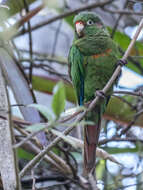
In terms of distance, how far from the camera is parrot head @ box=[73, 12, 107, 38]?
188cm

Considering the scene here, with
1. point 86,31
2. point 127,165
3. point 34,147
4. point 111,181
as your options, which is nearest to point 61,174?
point 34,147

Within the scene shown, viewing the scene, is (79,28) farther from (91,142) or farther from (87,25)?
(91,142)

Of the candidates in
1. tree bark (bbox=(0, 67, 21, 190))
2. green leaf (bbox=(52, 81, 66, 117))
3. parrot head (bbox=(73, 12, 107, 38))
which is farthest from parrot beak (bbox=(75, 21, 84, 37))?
green leaf (bbox=(52, 81, 66, 117))

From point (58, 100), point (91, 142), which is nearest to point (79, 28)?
point (91, 142)

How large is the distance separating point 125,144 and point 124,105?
0.35 metres

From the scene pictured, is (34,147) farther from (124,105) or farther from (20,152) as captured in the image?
(124,105)

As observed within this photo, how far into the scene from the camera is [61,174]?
6.14 ft

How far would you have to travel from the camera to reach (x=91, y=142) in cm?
149

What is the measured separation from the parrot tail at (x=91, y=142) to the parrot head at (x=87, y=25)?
0.46m

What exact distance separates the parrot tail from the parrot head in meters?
0.46

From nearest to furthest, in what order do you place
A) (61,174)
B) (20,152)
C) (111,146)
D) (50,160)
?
(50,160), (61,174), (20,152), (111,146)

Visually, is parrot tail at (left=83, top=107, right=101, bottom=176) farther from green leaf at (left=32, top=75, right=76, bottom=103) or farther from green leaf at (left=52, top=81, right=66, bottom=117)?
green leaf at (left=52, top=81, right=66, bottom=117)

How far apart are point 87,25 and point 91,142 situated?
75 centimetres

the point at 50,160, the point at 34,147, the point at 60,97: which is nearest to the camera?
the point at 60,97
